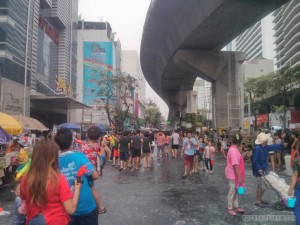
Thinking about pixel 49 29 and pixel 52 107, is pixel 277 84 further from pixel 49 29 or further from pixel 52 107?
pixel 49 29

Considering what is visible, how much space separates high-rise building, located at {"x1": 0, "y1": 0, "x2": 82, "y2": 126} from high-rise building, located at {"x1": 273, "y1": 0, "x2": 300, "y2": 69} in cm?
5490

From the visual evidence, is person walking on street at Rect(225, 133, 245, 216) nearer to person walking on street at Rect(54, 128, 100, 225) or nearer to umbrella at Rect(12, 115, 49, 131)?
person walking on street at Rect(54, 128, 100, 225)

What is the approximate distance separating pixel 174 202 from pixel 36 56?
36.3m

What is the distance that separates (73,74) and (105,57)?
16303mm

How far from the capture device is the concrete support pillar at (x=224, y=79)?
26.7m

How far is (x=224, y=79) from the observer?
2758 centimetres

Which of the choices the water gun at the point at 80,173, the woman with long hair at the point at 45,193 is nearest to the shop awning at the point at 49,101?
the water gun at the point at 80,173

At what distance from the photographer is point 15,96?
28984mm

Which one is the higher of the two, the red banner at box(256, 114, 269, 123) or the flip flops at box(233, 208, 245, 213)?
the red banner at box(256, 114, 269, 123)

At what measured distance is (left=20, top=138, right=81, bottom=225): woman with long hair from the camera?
2.69 meters

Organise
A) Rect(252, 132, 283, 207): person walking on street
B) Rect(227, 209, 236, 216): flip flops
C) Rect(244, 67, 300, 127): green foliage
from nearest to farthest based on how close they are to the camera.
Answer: Rect(227, 209, 236, 216): flip flops
Rect(252, 132, 283, 207): person walking on street
Rect(244, 67, 300, 127): green foliage

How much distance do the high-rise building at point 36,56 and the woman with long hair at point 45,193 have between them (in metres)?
26.1

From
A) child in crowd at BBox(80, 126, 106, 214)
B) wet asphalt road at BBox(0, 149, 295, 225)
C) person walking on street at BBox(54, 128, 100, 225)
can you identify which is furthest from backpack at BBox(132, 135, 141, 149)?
person walking on street at BBox(54, 128, 100, 225)

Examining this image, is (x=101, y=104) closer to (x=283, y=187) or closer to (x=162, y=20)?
(x=162, y=20)
